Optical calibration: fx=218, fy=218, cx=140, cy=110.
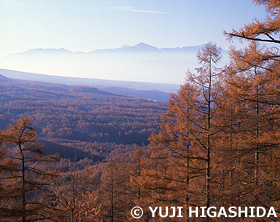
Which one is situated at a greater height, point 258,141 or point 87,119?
point 258,141

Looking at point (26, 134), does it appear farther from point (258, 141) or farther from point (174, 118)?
point (258, 141)

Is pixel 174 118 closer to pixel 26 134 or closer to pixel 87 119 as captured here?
pixel 26 134

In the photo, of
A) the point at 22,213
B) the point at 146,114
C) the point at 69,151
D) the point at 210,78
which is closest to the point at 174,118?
the point at 210,78

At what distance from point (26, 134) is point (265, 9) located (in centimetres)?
859

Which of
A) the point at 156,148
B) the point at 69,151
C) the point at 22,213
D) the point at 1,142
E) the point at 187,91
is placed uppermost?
the point at 187,91

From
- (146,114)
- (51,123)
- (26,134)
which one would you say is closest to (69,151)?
(51,123)

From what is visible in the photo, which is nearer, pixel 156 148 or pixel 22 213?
pixel 22 213

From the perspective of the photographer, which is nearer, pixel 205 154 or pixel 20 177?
pixel 20 177

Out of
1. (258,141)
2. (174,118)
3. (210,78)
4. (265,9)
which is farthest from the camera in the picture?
(174,118)

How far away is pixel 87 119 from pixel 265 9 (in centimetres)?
16420

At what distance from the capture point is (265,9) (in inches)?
226

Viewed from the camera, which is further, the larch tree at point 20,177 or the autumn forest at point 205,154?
the larch tree at point 20,177

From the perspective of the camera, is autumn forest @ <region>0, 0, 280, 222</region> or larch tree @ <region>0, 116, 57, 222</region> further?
larch tree @ <region>0, 116, 57, 222</region>

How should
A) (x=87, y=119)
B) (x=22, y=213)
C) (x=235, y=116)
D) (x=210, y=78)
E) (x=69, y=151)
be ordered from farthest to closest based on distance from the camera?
(x=87, y=119) < (x=69, y=151) < (x=235, y=116) < (x=210, y=78) < (x=22, y=213)
